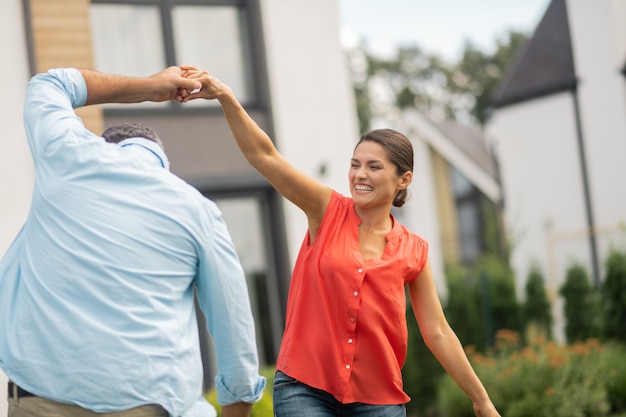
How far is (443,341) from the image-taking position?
420 centimetres

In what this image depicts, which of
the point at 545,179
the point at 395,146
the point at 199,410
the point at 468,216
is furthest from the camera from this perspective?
the point at 468,216

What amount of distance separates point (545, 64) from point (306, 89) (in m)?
13.3

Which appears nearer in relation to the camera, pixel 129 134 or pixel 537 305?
pixel 129 134

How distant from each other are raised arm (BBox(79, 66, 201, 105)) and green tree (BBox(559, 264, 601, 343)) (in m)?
12.8

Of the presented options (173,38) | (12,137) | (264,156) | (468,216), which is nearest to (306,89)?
(173,38)

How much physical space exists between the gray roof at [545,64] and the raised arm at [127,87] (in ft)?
65.0

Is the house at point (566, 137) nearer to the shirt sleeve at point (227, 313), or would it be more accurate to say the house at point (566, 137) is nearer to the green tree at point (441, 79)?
the shirt sleeve at point (227, 313)

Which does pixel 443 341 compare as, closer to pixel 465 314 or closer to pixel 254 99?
pixel 254 99

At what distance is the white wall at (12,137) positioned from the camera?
8633 millimetres

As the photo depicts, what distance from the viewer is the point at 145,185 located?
2.83 m

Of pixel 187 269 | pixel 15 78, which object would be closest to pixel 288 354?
pixel 187 269

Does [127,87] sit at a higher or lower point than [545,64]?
lower

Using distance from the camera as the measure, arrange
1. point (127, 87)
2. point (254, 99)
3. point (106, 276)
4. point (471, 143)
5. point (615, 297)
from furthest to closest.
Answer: point (471, 143) < point (615, 297) < point (254, 99) < point (127, 87) < point (106, 276)

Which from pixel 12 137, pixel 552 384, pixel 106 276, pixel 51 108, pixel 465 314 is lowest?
→ pixel 552 384
